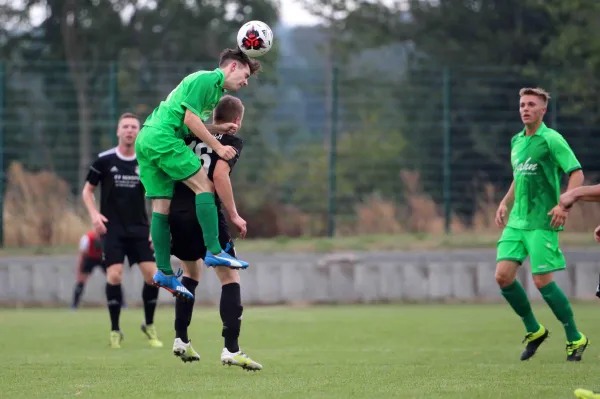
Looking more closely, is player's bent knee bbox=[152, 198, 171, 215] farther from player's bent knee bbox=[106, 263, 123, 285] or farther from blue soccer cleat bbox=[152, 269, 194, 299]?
player's bent knee bbox=[106, 263, 123, 285]

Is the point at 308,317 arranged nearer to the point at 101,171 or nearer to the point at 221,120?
the point at 101,171

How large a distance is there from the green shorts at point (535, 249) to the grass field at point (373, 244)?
9.57m

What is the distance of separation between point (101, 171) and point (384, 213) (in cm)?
1138

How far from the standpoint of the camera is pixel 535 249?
36.0 ft

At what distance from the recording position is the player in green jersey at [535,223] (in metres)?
11.0

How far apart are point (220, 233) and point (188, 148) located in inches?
28.8

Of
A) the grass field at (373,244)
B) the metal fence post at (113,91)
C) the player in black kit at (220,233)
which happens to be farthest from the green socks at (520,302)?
the metal fence post at (113,91)

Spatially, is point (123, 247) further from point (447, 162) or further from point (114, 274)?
point (447, 162)

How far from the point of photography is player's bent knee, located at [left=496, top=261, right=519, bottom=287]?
11102 millimetres

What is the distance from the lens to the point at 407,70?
23.4 m

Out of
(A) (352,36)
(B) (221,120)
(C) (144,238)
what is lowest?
(C) (144,238)

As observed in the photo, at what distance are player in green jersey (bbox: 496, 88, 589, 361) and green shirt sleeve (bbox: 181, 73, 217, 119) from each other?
333cm

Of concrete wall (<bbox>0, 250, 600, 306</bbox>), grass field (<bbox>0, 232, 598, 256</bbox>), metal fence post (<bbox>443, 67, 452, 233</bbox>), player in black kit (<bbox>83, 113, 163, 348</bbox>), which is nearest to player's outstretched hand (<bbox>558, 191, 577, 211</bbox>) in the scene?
player in black kit (<bbox>83, 113, 163, 348</bbox>)

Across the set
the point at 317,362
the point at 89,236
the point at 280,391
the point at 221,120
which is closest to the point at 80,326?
the point at 89,236
